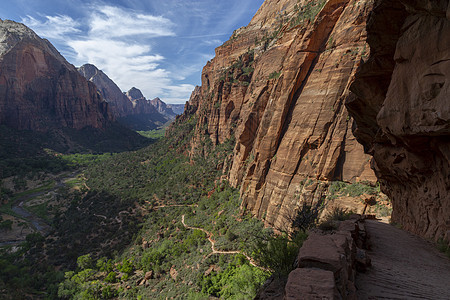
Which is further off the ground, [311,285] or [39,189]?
[311,285]

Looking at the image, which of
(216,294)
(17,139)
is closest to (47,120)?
(17,139)

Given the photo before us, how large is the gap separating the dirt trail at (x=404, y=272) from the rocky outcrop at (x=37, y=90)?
146149 mm

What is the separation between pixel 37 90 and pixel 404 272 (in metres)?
165

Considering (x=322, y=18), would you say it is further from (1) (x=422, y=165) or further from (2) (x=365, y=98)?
(1) (x=422, y=165)

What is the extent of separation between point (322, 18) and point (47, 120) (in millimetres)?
146437

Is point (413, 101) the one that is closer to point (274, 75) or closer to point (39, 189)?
point (274, 75)

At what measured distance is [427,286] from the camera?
16.9 ft

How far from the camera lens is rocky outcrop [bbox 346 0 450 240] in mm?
6762

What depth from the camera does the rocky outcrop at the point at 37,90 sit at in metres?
103

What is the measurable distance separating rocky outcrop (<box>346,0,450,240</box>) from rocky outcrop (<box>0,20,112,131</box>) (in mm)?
145400

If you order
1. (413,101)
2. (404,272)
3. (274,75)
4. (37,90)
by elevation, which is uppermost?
(274,75)

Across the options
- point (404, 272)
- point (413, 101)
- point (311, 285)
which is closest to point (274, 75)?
point (413, 101)

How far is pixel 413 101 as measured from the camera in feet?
25.9

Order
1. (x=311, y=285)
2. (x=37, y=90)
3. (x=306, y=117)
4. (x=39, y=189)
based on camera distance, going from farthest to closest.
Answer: (x=37, y=90)
(x=39, y=189)
(x=306, y=117)
(x=311, y=285)
